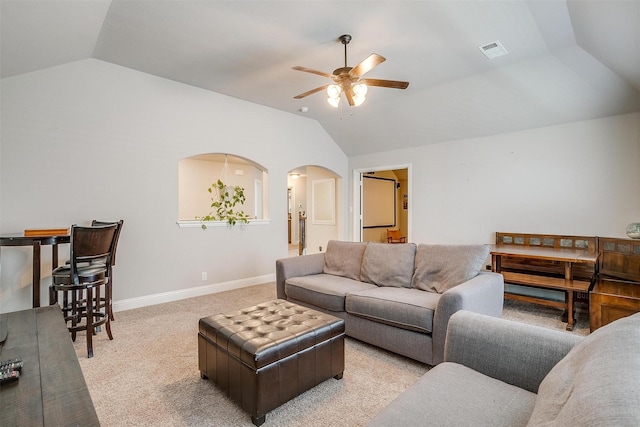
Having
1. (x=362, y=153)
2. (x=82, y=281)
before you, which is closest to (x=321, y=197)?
(x=362, y=153)

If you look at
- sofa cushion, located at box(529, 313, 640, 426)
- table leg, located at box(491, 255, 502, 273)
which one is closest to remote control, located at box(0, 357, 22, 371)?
sofa cushion, located at box(529, 313, 640, 426)

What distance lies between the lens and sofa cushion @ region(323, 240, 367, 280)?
11.7 feet

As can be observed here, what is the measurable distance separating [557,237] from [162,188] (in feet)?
17.4

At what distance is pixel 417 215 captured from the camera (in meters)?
5.67

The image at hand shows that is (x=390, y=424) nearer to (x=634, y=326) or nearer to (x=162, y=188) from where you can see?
(x=634, y=326)

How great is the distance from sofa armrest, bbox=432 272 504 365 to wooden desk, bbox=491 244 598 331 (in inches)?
53.0

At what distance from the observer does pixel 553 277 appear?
392cm

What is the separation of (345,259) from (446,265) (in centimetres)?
117

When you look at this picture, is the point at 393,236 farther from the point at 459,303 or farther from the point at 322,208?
the point at 459,303

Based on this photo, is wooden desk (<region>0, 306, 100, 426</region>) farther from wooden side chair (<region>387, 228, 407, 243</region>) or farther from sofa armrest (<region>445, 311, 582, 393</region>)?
wooden side chair (<region>387, 228, 407, 243</region>)

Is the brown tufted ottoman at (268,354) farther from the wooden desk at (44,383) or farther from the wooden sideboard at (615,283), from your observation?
the wooden sideboard at (615,283)

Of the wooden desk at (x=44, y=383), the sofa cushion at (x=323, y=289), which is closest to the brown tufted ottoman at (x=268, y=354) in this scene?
the sofa cushion at (x=323, y=289)

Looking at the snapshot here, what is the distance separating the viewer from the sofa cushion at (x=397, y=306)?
240 cm

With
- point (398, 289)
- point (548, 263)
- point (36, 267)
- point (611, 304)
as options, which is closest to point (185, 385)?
point (36, 267)
